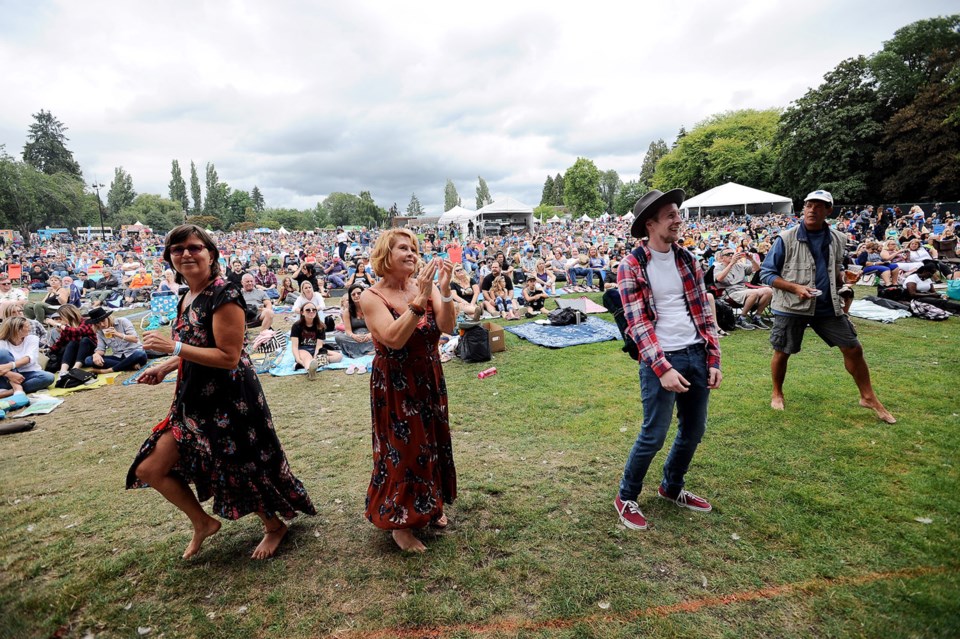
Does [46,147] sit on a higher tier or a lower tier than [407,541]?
higher

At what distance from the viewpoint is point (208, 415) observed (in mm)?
2584

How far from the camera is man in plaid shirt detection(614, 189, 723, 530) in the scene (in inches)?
107

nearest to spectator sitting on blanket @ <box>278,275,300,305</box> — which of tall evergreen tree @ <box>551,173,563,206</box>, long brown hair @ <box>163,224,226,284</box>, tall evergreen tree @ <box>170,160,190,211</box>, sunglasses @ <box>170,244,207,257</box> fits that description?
long brown hair @ <box>163,224,226,284</box>

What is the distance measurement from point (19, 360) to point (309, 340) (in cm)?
425

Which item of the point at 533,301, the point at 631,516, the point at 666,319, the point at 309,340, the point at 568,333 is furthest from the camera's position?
the point at 533,301

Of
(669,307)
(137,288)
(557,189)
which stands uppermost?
(557,189)

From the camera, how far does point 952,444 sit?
372 centimetres

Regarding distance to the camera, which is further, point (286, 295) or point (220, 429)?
point (286, 295)

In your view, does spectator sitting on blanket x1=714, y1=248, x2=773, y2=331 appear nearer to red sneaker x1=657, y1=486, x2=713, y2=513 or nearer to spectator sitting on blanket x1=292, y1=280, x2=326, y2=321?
red sneaker x1=657, y1=486, x2=713, y2=513

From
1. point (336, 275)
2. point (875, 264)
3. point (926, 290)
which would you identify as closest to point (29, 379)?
point (336, 275)

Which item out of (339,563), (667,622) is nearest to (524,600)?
(667,622)

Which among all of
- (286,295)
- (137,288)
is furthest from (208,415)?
(137,288)

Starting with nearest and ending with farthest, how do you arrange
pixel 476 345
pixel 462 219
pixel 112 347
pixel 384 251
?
pixel 384 251
pixel 476 345
pixel 112 347
pixel 462 219

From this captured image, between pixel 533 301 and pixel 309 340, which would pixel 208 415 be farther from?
pixel 533 301
